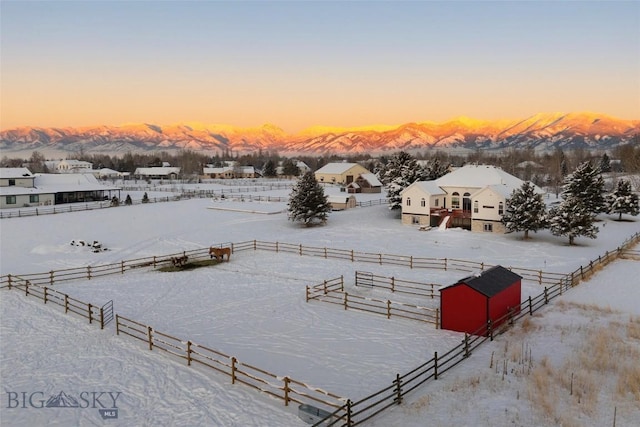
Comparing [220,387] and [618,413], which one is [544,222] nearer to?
[618,413]

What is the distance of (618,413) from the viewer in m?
13.3

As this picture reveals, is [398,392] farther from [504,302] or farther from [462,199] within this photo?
[462,199]

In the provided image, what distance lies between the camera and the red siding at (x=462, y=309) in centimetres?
2022

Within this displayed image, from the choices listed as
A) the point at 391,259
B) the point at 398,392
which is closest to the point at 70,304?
the point at 398,392

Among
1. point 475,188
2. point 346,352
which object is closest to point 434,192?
point 475,188

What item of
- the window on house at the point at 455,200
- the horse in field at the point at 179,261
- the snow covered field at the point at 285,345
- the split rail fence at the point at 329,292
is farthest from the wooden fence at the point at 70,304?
the window on house at the point at 455,200

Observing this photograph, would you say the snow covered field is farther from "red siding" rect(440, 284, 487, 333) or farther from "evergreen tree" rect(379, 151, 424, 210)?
"evergreen tree" rect(379, 151, 424, 210)

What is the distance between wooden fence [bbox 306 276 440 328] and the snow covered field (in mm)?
591

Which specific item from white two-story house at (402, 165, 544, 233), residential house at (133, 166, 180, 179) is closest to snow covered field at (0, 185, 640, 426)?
white two-story house at (402, 165, 544, 233)

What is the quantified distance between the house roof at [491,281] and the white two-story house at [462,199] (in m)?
25.0

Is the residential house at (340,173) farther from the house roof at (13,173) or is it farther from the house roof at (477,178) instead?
the house roof at (13,173)

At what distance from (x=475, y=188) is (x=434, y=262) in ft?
61.9

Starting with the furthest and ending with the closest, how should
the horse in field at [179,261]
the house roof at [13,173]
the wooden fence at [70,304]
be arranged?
the house roof at [13,173]
the horse in field at [179,261]
the wooden fence at [70,304]

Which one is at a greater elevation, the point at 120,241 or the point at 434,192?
the point at 434,192
